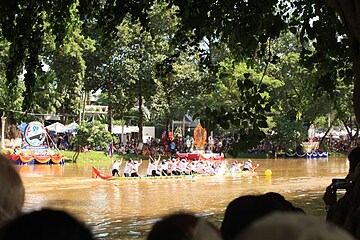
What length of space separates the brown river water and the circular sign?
5.89ft

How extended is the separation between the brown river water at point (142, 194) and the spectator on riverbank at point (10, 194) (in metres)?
9.37

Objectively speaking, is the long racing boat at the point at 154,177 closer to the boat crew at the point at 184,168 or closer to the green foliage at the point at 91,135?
the boat crew at the point at 184,168

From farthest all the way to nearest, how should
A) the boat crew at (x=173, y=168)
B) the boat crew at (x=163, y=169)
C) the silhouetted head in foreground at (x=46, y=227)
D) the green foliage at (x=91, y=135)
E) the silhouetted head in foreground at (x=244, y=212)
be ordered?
the green foliage at (x=91, y=135)
the boat crew at (x=173, y=168)
the boat crew at (x=163, y=169)
the silhouetted head in foreground at (x=244, y=212)
the silhouetted head in foreground at (x=46, y=227)

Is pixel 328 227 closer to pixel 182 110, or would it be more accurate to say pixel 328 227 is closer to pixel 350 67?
pixel 350 67

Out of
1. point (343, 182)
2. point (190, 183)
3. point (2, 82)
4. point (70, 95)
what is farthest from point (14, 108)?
point (343, 182)

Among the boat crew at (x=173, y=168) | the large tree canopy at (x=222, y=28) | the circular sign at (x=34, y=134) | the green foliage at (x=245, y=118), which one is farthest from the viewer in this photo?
the circular sign at (x=34, y=134)

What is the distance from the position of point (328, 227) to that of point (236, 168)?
91.3 ft

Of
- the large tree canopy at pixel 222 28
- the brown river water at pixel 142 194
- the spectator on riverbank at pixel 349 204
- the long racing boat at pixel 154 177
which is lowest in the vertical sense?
the brown river water at pixel 142 194

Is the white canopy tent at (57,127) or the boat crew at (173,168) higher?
the white canopy tent at (57,127)

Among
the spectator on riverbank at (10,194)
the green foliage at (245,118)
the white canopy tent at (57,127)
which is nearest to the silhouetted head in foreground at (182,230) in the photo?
the spectator on riverbank at (10,194)

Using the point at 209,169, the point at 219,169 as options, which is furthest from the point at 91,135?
the point at 219,169

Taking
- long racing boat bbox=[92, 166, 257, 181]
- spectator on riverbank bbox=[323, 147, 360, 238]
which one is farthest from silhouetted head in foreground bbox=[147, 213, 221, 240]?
long racing boat bbox=[92, 166, 257, 181]

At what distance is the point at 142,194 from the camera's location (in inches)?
775

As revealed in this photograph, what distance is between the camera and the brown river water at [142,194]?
13.8m
